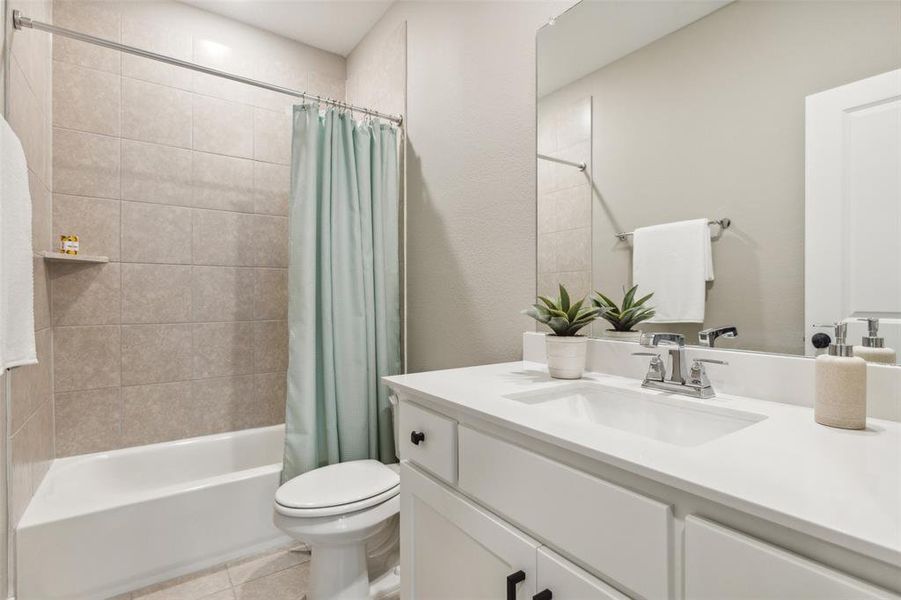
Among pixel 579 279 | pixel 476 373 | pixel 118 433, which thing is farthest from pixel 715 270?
pixel 118 433

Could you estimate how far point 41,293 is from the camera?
5.87 feet

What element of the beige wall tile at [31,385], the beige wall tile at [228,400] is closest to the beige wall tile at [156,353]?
the beige wall tile at [228,400]

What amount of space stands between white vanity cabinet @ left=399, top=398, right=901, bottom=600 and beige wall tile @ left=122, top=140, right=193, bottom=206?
6.25 feet

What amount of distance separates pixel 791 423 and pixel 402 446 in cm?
82

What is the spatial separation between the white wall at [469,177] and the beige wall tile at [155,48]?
46.0 inches

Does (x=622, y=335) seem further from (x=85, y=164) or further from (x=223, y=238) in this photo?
(x=85, y=164)

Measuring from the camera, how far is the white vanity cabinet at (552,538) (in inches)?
18.9

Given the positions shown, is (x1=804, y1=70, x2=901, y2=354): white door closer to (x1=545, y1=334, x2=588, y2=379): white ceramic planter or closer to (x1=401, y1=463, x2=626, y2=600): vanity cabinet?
(x1=545, y1=334, x2=588, y2=379): white ceramic planter

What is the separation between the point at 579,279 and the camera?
1329 mm

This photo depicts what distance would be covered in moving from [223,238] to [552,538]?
2324mm

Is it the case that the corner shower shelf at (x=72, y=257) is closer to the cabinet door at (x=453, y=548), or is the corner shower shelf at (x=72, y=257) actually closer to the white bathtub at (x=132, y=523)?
the white bathtub at (x=132, y=523)

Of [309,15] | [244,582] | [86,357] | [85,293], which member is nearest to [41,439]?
[86,357]

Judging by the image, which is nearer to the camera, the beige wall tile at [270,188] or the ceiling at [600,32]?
the ceiling at [600,32]

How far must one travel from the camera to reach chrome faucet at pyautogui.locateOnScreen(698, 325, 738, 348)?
982 millimetres
